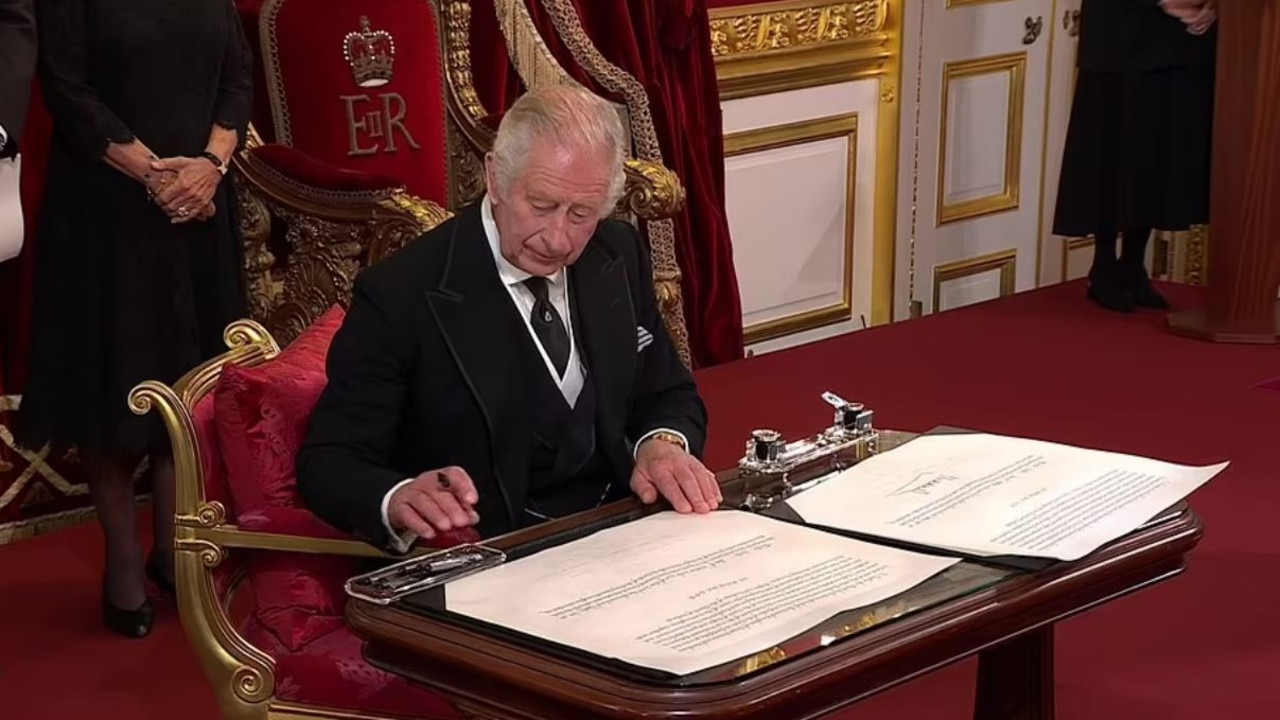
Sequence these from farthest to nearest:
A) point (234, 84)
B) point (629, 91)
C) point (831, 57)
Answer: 1. point (831, 57)
2. point (629, 91)
3. point (234, 84)

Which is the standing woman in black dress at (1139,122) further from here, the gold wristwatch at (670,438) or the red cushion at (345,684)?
the red cushion at (345,684)

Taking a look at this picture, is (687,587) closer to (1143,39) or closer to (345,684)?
(345,684)

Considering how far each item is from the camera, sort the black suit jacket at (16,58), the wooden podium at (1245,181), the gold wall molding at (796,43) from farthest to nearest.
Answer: the gold wall molding at (796,43) → the wooden podium at (1245,181) → the black suit jacket at (16,58)

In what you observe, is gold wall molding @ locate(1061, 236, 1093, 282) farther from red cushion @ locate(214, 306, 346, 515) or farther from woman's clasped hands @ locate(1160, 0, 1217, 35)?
red cushion @ locate(214, 306, 346, 515)

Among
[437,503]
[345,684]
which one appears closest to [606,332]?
[437,503]

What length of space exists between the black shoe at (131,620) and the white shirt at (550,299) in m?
1.40

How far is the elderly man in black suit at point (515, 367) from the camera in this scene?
2.28 m

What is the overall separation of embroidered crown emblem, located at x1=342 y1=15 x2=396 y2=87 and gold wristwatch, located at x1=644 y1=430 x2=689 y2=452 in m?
1.98

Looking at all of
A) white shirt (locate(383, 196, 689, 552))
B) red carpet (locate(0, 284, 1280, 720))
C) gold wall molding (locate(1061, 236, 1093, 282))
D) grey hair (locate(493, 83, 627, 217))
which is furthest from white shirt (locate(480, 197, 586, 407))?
gold wall molding (locate(1061, 236, 1093, 282))

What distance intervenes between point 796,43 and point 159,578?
2774 mm

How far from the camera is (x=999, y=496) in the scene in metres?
2.09

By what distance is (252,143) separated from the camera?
154 inches

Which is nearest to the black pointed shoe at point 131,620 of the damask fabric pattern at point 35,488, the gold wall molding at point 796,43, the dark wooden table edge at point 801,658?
the damask fabric pattern at point 35,488

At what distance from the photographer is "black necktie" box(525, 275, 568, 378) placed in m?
2.41
